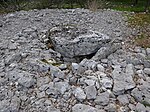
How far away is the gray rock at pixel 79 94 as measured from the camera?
24.7 feet

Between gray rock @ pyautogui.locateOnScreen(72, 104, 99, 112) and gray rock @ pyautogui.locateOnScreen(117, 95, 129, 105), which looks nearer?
gray rock @ pyautogui.locateOnScreen(72, 104, 99, 112)

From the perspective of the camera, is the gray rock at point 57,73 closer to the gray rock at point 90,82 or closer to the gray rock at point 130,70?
the gray rock at point 90,82

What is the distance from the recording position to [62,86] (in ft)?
Result: 26.1

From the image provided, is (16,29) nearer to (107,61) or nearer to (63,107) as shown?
(107,61)

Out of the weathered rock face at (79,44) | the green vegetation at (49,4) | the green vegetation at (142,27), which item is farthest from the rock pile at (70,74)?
the green vegetation at (49,4)

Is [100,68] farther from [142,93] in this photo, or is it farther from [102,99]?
[142,93]

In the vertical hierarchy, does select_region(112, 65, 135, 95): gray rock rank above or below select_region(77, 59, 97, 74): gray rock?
below

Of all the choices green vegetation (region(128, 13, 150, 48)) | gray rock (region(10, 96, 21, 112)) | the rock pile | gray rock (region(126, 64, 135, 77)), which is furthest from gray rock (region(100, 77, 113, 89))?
green vegetation (region(128, 13, 150, 48))

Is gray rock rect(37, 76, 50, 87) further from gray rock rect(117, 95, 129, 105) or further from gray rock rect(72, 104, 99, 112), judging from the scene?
gray rock rect(117, 95, 129, 105)

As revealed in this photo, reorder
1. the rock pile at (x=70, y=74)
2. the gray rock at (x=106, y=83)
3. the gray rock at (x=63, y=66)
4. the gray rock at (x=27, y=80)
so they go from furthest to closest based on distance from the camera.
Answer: the gray rock at (x=63, y=66)
the gray rock at (x=27, y=80)
the gray rock at (x=106, y=83)
the rock pile at (x=70, y=74)

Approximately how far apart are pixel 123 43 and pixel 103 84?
3.50 meters

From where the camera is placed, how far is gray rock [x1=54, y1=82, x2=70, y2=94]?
7820 millimetres

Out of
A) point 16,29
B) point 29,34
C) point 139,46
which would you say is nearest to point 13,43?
point 29,34

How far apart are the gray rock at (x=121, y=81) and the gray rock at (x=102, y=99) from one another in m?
0.34
